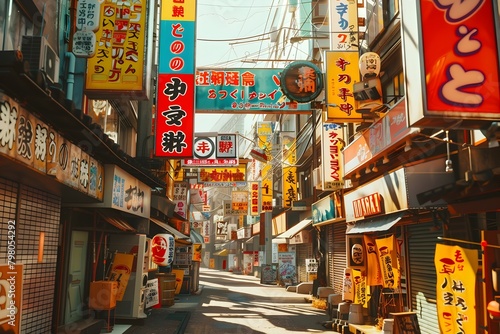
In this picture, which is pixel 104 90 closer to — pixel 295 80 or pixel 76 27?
pixel 76 27

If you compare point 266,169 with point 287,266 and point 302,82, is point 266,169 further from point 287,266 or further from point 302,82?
point 302,82

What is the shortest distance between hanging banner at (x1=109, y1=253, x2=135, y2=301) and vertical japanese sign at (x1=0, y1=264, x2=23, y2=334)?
26.8ft

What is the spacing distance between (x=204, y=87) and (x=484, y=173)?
50.6 ft

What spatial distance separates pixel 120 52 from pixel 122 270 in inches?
274

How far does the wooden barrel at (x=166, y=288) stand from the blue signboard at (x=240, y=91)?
8261 mm

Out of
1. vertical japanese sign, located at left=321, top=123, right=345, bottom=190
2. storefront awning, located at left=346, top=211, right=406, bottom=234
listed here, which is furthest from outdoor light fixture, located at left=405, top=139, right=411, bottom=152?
vertical japanese sign, located at left=321, top=123, right=345, bottom=190

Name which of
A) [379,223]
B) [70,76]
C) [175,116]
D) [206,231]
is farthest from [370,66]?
[206,231]

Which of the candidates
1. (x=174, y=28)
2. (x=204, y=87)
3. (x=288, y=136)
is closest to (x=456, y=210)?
(x=174, y=28)

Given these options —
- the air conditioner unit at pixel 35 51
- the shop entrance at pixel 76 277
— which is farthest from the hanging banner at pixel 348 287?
the air conditioner unit at pixel 35 51

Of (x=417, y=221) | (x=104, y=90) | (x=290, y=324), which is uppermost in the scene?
(x=104, y=90)

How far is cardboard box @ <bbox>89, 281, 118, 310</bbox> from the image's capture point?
44.4 ft

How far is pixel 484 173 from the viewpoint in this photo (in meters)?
8.36

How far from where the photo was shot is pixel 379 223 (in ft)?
43.4

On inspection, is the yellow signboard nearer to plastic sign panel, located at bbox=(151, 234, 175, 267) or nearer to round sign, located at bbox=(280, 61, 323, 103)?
round sign, located at bbox=(280, 61, 323, 103)
